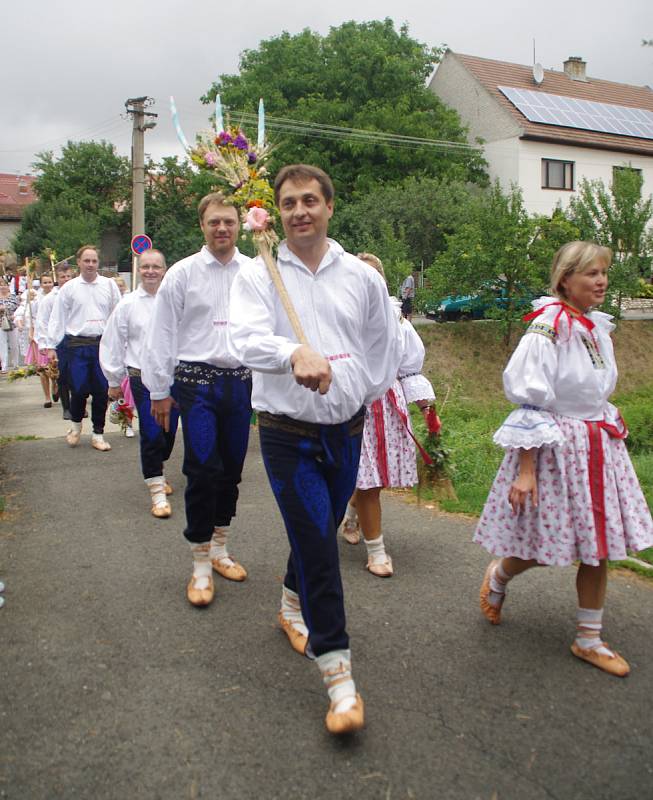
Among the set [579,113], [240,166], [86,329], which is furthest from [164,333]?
[579,113]

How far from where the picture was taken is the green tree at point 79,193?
47.4 metres

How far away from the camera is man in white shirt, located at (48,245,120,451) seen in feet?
29.1

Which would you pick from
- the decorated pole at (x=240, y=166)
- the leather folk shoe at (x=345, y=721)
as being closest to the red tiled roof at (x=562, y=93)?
the decorated pole at (x=240, y=166)

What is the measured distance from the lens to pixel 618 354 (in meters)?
26.9

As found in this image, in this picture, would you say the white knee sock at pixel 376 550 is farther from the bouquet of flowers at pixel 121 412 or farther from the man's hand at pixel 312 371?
the bouquet of flowers at pixel 121 412

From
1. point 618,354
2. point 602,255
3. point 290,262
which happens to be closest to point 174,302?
point 290,262

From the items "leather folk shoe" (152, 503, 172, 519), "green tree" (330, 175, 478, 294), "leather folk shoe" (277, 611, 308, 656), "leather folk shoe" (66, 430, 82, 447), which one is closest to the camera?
"leather folk shoe" (277, 611, 308, 656)

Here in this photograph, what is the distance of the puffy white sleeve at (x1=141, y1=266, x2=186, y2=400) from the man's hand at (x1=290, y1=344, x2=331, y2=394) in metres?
A: 1.92

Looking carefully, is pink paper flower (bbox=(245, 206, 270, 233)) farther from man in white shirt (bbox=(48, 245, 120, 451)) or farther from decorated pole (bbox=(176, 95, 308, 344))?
man in white shirt (bbox=(48, 245, 120, 451))

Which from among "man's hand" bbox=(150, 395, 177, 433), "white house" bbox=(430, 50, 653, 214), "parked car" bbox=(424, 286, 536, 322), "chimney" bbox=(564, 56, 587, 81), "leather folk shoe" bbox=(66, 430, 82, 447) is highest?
"chimney" bbox=(564, 56, 587, 81)

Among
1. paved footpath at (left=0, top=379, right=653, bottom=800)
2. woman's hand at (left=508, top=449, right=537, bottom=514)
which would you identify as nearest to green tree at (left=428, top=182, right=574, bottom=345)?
paved footpath at (left=0, top=379, right=653, bottom=800)

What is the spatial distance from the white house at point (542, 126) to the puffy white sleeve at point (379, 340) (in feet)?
118

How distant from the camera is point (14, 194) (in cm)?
6625

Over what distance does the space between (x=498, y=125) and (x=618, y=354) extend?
17016 mm
